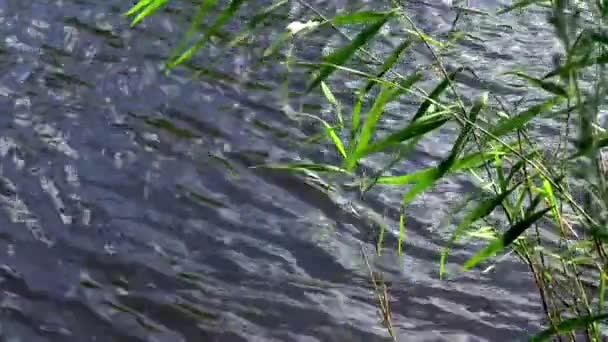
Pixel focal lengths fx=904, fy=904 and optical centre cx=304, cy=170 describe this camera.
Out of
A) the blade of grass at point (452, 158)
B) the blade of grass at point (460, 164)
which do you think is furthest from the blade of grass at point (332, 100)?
the blade of grass at point (452, 158)

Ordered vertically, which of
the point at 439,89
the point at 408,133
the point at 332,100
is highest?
the point at 332,100

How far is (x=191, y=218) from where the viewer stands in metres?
4.10

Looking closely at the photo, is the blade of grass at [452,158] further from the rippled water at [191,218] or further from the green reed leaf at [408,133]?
the rippled water at [191,218]

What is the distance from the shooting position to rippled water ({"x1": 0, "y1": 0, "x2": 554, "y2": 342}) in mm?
3465

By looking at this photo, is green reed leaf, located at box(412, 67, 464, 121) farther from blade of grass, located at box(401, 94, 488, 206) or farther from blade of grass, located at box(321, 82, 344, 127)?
blade of grass, located at box(321, 82, 344, 127)

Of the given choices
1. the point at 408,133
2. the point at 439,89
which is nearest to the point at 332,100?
the point at 439,89

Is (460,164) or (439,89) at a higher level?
(439,89)

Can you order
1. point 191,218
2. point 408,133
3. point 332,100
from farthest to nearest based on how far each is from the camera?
point 191,218 < point 332,100 < point 408,133

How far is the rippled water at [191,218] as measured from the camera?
136 inches

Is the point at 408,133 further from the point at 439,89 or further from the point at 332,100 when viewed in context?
the point at 332,100

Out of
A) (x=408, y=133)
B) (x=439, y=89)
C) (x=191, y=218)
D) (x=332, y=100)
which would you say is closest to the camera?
(x=408, y=133)

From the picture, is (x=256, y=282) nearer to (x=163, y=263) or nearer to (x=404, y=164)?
(x=163, y=263)

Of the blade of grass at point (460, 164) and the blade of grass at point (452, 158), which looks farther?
the blade of grass at point (460, 164)

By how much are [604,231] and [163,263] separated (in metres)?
2.48
